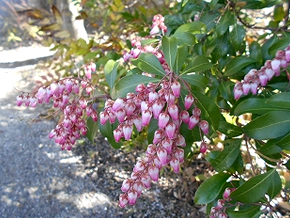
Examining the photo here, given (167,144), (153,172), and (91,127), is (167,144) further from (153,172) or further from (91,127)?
(91,127)

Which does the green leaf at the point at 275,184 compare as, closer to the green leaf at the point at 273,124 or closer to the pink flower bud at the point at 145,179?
the green leaf at the point at 273,124

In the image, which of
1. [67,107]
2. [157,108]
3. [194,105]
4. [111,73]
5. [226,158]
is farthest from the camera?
[111,73]

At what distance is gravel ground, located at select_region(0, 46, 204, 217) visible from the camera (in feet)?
6.18


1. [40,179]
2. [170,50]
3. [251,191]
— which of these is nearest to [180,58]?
[170,50]

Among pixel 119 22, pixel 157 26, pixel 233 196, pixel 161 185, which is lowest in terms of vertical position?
pixel 161 185

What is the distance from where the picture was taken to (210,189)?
3.70 ft

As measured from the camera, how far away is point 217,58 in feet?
4.37

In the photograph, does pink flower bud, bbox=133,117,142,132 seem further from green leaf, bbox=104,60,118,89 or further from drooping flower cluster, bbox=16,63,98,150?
green leaf, bbox=104,60,118,89

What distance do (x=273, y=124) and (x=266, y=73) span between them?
15 cm

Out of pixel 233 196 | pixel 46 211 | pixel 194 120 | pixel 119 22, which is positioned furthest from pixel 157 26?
pixel 46 211

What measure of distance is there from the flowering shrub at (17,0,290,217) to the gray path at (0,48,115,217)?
82 centimetres

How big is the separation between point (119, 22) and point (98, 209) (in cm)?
125

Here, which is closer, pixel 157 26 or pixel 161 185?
pixel 157 26

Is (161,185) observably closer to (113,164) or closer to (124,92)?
(113,164)
